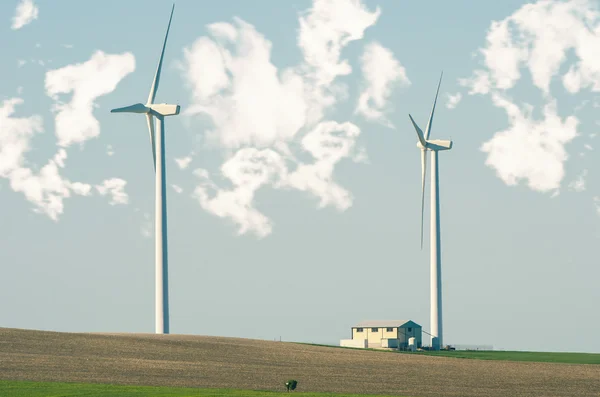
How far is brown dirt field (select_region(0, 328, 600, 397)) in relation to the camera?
69.8 meters

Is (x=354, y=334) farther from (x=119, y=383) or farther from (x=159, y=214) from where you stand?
(x=119, y=383)

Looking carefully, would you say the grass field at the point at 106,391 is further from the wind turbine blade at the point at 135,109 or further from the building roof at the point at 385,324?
the building roof at the point at 385,324

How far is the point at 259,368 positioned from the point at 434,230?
58.9 metres

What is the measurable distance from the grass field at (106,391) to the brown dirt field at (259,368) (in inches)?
121

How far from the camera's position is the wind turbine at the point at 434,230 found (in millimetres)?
137125

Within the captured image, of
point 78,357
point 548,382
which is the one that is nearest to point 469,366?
point 548,382

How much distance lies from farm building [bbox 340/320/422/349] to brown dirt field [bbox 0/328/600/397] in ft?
109

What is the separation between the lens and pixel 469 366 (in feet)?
313

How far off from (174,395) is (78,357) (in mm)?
23091

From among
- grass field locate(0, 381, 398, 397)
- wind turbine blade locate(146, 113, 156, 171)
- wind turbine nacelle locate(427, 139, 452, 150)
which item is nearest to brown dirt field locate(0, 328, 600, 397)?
grass field locate(0, 381, 398, 397)

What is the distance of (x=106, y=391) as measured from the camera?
60531mm

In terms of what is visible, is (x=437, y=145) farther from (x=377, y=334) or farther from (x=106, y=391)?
(x=106, y=391)

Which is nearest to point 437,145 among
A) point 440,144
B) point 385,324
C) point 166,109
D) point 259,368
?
point 440,144

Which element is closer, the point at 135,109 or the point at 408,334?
the point at 135,109
